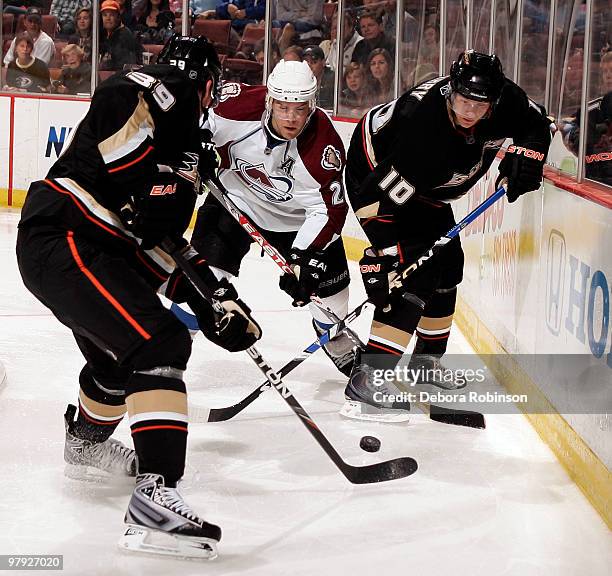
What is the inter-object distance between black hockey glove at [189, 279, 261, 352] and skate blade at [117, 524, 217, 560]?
400 mm

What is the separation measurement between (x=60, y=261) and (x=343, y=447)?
43.3 inches

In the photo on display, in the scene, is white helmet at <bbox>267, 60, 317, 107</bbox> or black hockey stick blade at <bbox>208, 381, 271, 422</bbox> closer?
white helmet at <bbox>267, 60, 317, 107</bbox>

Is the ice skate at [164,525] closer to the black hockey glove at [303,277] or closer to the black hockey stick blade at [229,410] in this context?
the black hockey stick blade at [229,410]

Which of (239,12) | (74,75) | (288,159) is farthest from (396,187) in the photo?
(74,75)

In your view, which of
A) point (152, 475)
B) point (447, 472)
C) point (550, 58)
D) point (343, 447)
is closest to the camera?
point (152, 475)

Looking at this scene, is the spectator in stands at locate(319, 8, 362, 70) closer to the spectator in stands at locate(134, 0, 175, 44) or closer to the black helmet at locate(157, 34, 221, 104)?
the spectator in stands at locate(134, 0, 175, 44)

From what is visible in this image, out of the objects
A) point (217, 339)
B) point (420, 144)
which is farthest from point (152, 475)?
point (420, 144)

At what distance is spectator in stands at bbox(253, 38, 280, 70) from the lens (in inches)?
270

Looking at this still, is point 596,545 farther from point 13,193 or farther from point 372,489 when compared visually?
point 13,193

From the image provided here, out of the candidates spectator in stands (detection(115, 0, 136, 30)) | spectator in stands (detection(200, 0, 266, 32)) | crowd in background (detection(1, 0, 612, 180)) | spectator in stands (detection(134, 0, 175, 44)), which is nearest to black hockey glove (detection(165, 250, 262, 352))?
crowd in background (detection(1, 0, 612, 180))

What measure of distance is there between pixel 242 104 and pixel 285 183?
0.88ft

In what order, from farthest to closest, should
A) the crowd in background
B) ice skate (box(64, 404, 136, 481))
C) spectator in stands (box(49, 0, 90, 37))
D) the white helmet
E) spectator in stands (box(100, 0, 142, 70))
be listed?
spectator in stands (box(49, 0, 90, 37))
spectator in stands (box(100, 0, 142, 70))
the crowd in background
the white helmet
ice skate (box(64, 404, 136, 481))

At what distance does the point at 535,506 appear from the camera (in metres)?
2.49

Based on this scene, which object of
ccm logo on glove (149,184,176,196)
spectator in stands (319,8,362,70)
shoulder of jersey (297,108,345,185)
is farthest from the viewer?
spectator in stands (319,8,362,70)
